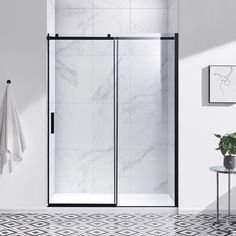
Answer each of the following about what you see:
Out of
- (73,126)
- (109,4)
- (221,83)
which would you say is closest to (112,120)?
(73,126)

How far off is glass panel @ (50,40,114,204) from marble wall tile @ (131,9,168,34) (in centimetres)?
76

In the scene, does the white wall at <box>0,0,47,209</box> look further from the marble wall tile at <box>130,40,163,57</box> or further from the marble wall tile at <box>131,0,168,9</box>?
the marble wall tile at <box>131,0,168,9</box>

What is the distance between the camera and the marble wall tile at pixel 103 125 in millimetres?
5117

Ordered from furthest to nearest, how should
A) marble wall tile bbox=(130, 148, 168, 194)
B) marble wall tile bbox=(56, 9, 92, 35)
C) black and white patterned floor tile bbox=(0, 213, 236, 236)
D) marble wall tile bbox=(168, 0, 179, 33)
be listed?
marble wall tile bbox=(56, 9, 92, 35) < marble wall tile bbox=(130, 148, 168, 194) < marble wall tile bbox=(168, 0, 179, 33) < black and white patterned floor tile bbox=(0, 213, 236, 236)

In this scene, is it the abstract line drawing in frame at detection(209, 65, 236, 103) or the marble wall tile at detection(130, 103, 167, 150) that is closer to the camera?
the abstract line drawing in frame at detection(209, 65, 236, 103)

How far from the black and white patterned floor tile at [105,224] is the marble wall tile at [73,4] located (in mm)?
2511

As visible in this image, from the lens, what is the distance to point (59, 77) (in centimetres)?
515

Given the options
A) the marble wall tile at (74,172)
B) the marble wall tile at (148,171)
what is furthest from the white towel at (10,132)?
the marble wall tile at (148,171)

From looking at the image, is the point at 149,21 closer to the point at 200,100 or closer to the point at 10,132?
the point at 200,100

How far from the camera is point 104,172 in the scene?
17.0 feet

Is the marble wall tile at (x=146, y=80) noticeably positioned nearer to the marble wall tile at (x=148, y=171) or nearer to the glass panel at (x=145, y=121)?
the glass panel at (x=145, y=121)

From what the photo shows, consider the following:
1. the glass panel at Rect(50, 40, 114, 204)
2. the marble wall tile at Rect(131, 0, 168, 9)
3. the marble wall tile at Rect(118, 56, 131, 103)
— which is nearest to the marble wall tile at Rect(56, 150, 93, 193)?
the glass panel at Rect(50, 40, 114, 204)

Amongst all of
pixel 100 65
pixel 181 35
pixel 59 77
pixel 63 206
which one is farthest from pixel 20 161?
pixel 181 35

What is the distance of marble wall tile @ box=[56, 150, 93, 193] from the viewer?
5.21 m
